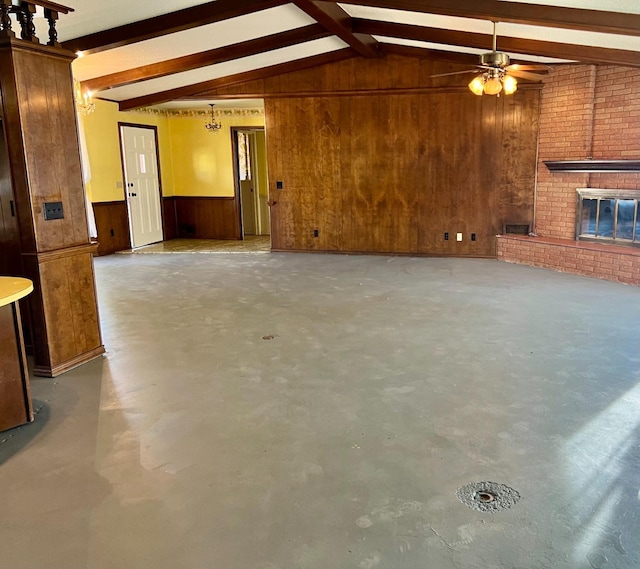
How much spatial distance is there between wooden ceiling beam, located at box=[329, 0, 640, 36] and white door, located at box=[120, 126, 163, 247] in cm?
Result: 584

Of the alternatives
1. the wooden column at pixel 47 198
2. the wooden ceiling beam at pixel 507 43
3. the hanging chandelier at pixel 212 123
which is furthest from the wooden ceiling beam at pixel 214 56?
the wooden column at pixel 47 198

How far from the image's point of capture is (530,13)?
490 cm

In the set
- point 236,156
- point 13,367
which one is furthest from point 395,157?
point 13,367

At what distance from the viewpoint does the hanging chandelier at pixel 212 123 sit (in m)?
10.3

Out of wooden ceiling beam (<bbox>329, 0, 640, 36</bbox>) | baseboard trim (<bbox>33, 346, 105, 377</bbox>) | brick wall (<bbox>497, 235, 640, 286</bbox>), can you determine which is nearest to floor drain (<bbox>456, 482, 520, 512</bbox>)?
baseboard trim (<bbox>33, 346, 105, 377</bbox>)

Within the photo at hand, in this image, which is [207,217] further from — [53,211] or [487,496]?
[487,496]

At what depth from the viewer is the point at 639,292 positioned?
5.75m

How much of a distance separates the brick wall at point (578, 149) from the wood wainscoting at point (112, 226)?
640 centimetres

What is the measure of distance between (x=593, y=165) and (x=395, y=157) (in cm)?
275

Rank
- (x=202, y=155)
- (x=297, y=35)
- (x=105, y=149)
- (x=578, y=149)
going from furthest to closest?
1. (x=202, y=155)
2. (x=105, y=149)
3. (x=578, y=149)
4. (x=297, y=35)

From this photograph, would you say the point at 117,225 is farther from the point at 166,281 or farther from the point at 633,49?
the point at 633,49

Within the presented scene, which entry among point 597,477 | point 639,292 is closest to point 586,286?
point 639,292

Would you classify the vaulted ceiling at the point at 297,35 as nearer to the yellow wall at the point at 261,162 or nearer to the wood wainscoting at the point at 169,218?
the wood wainscoting at the point at 169,218

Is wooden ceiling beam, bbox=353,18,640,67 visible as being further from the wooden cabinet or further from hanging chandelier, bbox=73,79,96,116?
the wooden cabinet
